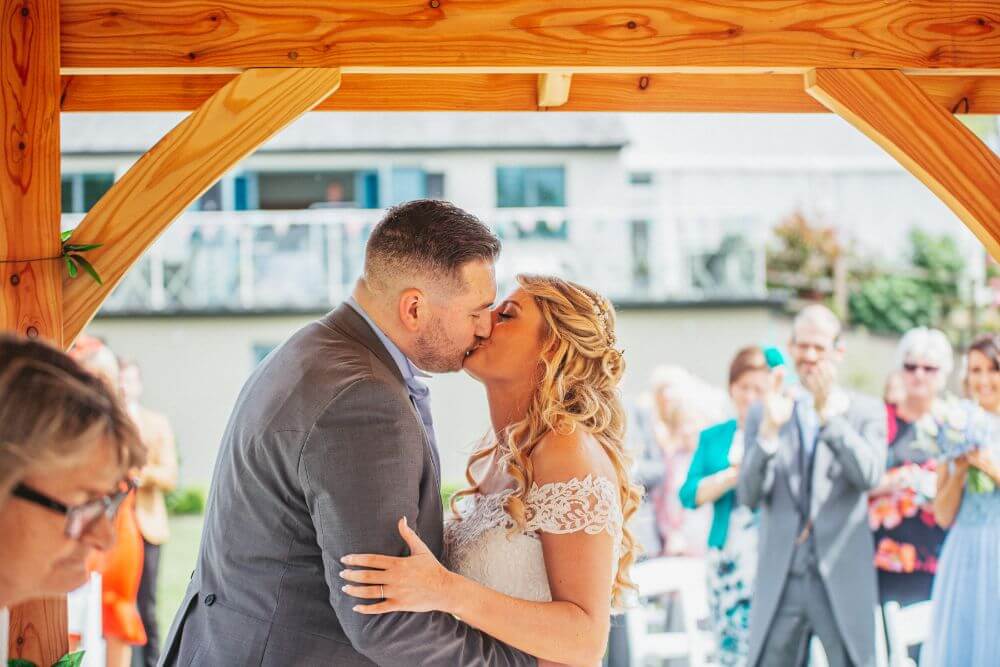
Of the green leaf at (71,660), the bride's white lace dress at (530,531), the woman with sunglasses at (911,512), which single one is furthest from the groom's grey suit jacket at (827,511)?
the green leaf at (71,660)

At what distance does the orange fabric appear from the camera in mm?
5367

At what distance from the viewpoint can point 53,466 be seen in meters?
1.57

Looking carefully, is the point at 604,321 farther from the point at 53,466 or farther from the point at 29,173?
the point at 53,466

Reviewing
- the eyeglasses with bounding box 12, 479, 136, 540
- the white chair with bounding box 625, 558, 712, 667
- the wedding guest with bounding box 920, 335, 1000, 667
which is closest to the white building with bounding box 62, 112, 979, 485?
the white chair with bounding box 625, 558, 712, 667

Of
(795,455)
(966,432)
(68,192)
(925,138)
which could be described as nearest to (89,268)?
(925,138)

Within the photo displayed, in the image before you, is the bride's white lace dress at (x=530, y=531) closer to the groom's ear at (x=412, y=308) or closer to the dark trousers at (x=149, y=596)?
the groom's ear at (x=412, y=308)

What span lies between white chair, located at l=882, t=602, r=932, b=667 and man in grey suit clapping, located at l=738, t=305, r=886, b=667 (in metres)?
0.40

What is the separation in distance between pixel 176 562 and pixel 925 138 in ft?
35.3

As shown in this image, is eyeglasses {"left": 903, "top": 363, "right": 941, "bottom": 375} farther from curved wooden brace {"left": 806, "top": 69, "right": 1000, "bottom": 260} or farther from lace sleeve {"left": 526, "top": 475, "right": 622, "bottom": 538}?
Result: lace sleeve {"left": 526, "top": 475, "right": 622, "bottom": 538}

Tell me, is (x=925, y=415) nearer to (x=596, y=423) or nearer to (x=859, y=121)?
(x=859, y=121)

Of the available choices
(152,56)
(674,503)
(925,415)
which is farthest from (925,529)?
(152,56)

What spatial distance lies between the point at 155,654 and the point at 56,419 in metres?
4.56

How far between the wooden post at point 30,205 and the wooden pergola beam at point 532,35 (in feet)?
0.40

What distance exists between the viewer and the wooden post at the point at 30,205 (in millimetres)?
2838
